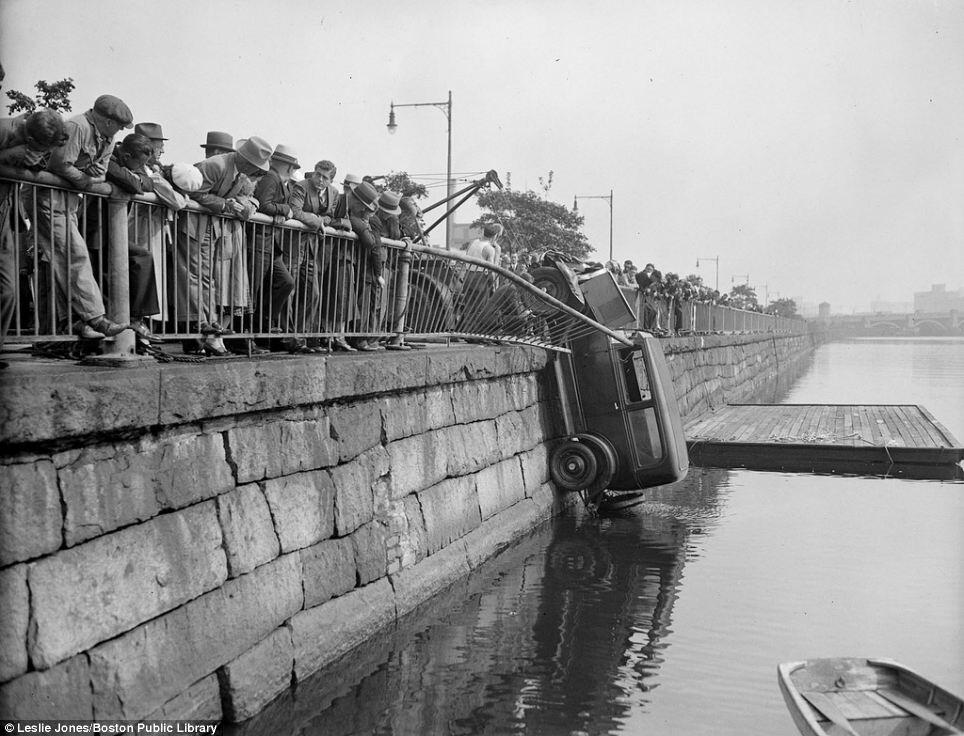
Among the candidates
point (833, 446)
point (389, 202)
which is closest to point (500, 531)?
point (389, 202)

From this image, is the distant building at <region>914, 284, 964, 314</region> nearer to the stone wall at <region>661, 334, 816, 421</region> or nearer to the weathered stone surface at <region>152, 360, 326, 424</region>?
the stone wall at <region>661, 334, 816, 421</region>

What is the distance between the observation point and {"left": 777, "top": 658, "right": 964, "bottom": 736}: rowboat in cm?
458

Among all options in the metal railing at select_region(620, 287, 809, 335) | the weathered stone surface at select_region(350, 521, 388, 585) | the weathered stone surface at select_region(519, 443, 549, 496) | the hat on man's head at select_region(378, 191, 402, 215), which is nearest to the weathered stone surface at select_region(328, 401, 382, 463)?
the weathered stone surface at select_region(350, 521, 388, 585)

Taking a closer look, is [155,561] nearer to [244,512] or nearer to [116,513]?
[116,513]

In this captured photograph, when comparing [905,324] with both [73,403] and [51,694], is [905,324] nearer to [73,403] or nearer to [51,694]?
[73,403]

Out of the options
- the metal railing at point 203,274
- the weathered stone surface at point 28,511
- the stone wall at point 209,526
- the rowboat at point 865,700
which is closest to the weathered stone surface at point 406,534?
the stone wall at point 209,526

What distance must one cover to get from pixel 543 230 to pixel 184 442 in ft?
99.5

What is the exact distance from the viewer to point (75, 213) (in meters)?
4.98

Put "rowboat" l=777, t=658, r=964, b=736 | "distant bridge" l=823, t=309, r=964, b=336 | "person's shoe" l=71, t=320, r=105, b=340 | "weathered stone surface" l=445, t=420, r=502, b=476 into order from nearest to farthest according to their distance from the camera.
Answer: "rowboat" l=777, t=658, r=964, b=736 < "person's shoe" l=71, t=320, r=105, b=340 < "weathered stone surface" l=445, t=420, r=502, b=476 < "distant bridge" l=823, t=309, r=964, b=336

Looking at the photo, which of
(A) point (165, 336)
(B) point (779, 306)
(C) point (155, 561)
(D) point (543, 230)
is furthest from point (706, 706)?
(B) point (779, 306)

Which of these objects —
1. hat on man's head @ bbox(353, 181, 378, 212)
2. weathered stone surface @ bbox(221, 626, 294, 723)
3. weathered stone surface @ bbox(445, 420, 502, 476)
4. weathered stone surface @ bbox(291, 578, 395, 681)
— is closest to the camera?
weathered stone surface @ bbox(221, 626, 294, 723)

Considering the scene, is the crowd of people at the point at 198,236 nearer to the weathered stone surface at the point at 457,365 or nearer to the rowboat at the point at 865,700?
the weathered stone surface at the point at 457,365

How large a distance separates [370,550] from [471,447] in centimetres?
219

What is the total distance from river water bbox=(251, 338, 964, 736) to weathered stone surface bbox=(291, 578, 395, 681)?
10 cm
